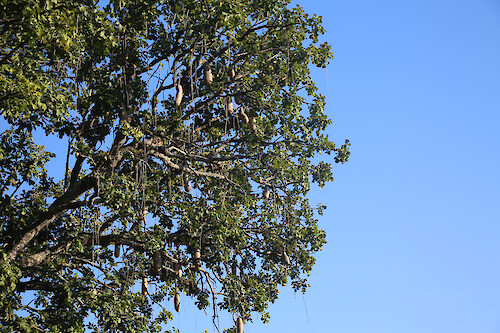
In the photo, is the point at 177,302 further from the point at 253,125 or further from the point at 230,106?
the point at 230,106

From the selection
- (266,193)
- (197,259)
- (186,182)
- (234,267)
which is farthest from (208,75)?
(234,267)

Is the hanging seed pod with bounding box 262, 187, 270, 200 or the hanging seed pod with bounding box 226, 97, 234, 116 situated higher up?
the hanging seed pod with bounding box 226, 97, 234, 116

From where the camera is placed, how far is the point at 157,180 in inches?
476

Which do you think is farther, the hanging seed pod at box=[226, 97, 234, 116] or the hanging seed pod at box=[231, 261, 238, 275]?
the hanging seed pod at box=[231, 261, 238, 275]

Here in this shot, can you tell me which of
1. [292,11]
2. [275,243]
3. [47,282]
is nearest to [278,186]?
[275,243]

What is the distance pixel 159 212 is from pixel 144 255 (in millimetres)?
990

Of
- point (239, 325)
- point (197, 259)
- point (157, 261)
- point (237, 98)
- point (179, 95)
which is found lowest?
point (239, 325)

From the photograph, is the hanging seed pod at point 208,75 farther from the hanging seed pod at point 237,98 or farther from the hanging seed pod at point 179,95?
the hanging seed pod at point 237,98

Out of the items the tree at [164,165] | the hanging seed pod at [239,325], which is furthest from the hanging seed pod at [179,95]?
the hanging seed pod at [239,325]

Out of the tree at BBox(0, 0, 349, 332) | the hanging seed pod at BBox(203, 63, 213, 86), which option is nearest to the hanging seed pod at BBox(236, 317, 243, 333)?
the tree at BBox(0, 0, 349, 332)

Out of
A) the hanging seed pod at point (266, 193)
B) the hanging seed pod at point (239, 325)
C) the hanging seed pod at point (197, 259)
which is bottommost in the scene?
the hanging seed pod at point (239, 325)

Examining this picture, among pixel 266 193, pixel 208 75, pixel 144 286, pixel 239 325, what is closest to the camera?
pixel 208 75

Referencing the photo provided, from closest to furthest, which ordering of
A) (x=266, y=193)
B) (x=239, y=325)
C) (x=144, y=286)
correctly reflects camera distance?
(x=144, y=286) → (x=239, y=325) → (x=266, y=193)

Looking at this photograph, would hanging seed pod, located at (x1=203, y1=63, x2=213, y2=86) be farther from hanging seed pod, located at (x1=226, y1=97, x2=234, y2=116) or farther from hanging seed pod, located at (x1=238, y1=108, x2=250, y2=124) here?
hanging seed pod, located at (x1=238, y1=108, x2=250, y2=124)
